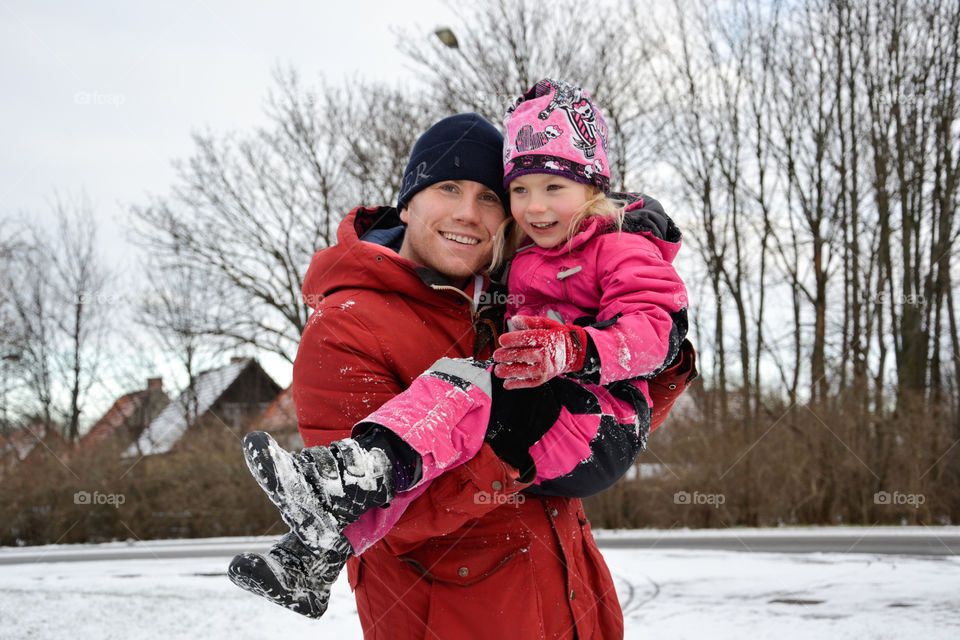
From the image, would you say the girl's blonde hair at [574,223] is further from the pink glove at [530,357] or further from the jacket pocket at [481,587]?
the jacket pocket at [481,587]

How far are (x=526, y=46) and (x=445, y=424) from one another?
41.1ft

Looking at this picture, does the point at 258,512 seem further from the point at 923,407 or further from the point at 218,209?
the point at 923,407

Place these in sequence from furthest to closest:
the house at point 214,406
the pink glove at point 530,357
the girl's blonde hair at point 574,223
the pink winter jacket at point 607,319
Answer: the house at point 214,406 → the girl's blonde hair at point 574,223 → the pink winter jacket at point 607,319 → the pink glove at point 530,357

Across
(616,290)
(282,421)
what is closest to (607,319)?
(616,290)

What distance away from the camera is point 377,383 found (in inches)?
80.5

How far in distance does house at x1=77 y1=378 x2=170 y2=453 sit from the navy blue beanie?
1593 centimetres

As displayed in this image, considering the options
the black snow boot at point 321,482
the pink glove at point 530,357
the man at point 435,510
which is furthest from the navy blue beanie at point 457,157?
the black snow boot at point 321,482

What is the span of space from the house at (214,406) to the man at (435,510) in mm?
13133

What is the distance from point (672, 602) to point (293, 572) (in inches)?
207

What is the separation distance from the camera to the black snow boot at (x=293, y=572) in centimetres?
173

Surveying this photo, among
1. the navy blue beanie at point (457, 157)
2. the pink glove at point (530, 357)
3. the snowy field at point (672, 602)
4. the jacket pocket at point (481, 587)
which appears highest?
the navy blue beanie at point (457, 157)

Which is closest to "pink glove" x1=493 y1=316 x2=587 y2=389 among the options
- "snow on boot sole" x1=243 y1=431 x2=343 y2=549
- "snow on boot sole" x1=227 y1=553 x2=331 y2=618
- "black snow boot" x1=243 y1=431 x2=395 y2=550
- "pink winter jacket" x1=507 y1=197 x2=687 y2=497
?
"pink winter jacket" x1=507 y1=197 x2=687 y2=497

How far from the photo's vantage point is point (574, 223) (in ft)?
8.56

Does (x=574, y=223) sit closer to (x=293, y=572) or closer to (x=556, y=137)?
(x=556, y=137)
